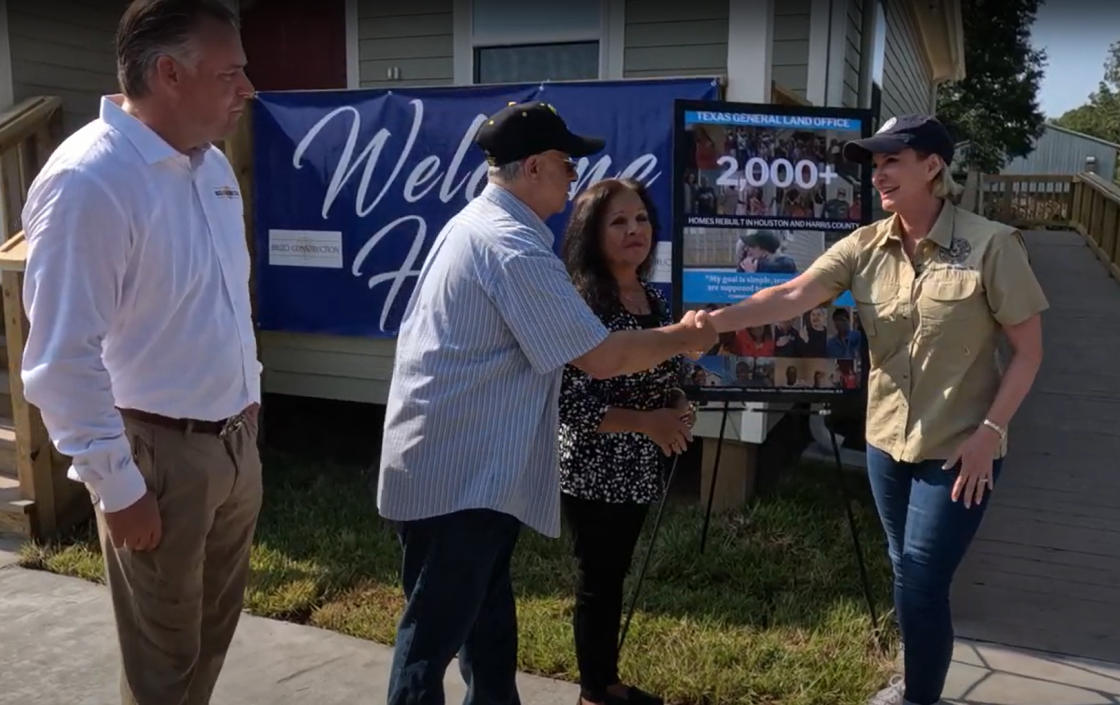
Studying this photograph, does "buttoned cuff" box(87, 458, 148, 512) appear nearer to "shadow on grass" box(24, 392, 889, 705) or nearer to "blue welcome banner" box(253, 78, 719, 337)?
"shadow on grass" box(24, 392, 889, 705)

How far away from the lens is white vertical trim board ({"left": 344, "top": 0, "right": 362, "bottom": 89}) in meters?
6.99

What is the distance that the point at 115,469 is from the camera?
1.90m

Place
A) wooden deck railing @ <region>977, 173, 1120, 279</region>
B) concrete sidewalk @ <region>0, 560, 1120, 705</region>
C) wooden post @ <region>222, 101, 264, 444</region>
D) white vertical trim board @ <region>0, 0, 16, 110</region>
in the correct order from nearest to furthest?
concrete sidewalk @ <region>0, 560, 1120, 705</region> → wooden post @ <region>222, 101, 264, 444</region> → white vertical trim board @ <region>0, 0, 16, 110</region> → wooden deck railing @ <region>977, 173, 1120, 279</region>

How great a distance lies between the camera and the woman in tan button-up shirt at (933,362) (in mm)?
2561

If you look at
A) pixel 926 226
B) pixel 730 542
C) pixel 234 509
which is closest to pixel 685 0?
pixel 730 542

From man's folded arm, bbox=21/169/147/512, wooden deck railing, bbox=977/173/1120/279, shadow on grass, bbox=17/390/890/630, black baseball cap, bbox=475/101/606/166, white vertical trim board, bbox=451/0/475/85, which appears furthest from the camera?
wooden deck railing, bbox=977/173/1120/279

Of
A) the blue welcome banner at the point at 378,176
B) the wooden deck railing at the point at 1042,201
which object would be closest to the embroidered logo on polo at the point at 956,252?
the blue welcome banner at the point at 378,176

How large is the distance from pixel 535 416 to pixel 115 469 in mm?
872

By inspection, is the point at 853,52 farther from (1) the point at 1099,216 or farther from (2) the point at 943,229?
(1) the point at 1099,216

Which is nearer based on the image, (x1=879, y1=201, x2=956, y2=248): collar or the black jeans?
(x1=879, y1=201, x2=956, y2=248): collar

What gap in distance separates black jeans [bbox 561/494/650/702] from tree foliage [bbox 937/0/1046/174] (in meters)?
22.7

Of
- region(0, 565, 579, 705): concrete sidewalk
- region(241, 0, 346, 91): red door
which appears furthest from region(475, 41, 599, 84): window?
region(0, 565, 579, 705): concrete sidewalk

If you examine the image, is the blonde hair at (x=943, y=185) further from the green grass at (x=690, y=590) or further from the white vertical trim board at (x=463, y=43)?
the white vertical trim board at (x=463, y=43)

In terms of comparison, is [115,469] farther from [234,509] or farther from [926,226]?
[926,226]
